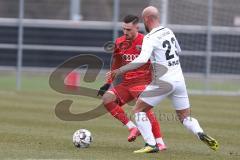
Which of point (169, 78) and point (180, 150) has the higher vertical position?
point (169, 78)

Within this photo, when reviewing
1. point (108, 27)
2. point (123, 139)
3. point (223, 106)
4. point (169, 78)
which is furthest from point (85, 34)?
point (169, 78)

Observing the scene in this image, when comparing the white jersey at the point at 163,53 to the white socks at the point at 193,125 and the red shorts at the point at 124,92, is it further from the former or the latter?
the red shorts at the point at 124,92

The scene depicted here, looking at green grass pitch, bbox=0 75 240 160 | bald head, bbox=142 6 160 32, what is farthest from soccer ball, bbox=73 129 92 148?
bald head, bbox=142 6 160 32

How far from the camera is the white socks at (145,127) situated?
37.5ft

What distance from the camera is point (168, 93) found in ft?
37.8

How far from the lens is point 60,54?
26375 mm

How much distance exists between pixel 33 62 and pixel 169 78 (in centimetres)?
1547

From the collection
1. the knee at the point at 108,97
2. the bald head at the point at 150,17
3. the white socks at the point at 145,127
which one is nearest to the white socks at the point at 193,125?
the white socks at the point at 145,127

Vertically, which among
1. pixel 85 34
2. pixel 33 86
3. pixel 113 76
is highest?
pixel 113 76

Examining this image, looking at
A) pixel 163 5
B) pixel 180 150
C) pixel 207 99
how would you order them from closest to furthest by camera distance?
pixel 180 150 → pixel 207 99 → pixel 163 5

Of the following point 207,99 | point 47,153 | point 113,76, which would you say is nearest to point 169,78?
point 113,76

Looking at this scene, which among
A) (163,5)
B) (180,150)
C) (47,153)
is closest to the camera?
(47,153)

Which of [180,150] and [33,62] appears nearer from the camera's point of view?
[180,150]

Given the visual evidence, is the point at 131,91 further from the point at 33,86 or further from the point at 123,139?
the point at 33,86
